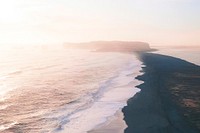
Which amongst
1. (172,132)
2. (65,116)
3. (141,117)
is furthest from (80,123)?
(172,132)

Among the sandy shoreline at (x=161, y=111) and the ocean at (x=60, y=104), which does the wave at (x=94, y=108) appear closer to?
the ocean at (x=60, y=104)

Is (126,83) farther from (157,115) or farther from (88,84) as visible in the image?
(157,115)

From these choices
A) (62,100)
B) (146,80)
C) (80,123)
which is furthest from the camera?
(146,80)

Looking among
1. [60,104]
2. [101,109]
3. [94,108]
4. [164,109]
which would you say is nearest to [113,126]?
[101,109]

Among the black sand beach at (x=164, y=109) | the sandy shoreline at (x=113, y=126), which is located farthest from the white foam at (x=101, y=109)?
the black sand beach at (x=164, y=109)

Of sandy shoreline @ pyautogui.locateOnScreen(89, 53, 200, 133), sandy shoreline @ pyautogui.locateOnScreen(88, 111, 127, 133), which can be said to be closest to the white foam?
sandy shoreline @ pyautogui.locateOnScreen(88, 111, 127, 133)

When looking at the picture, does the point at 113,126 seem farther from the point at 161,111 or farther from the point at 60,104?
the point at 60,104

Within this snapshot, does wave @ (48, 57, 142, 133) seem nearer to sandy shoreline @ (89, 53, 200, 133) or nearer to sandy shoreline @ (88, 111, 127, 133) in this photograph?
sandy shoreline @ (88, 111, 127, 133)

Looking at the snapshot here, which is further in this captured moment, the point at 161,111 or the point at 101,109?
the point at 101,109
